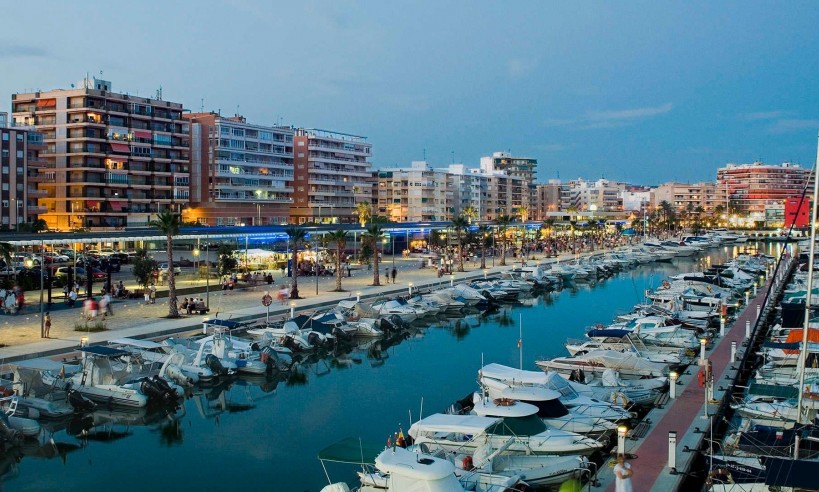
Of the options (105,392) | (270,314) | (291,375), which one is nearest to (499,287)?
(270,314)

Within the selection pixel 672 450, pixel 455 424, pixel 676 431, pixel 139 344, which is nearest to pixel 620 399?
pixel 676 431

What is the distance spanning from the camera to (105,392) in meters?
28.5

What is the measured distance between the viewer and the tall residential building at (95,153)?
9475cm

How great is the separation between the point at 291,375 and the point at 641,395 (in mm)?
15465

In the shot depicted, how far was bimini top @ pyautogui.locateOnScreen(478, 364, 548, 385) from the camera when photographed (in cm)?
2616

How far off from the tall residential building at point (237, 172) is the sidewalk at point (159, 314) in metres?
46.1

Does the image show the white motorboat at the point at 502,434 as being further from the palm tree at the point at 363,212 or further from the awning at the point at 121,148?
the palm tree at the point at 363,212

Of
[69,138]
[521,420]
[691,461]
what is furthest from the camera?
[69,138]

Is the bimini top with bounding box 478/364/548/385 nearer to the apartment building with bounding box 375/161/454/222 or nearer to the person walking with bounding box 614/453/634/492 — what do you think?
the person walking with bounding box 614/453/634/492

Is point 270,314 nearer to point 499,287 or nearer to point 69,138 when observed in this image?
point 499,287

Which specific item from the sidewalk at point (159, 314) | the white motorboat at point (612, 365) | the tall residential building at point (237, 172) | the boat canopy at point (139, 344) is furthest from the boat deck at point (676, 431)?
the tall residential building at point (237, 172)

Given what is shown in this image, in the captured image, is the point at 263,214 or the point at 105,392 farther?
the point at 263,214

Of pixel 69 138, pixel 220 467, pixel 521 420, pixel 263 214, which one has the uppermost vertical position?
pixel 69 138

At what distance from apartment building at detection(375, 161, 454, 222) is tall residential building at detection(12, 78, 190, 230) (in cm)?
6555
